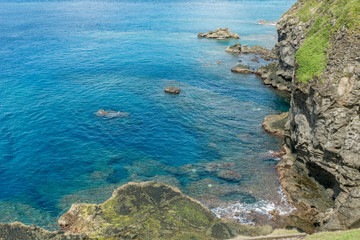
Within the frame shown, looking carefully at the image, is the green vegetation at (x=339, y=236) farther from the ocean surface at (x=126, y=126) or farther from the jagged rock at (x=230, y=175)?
the jagged rock at (x=230, y=175)

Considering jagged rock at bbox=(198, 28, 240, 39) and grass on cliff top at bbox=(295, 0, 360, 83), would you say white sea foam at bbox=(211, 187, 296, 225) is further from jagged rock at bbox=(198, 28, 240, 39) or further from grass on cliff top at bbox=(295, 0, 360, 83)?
jagged rock at bbox=(198, 28, 240, 39)

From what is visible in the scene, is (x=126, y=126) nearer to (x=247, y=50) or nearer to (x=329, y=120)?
(x=329, y=120)

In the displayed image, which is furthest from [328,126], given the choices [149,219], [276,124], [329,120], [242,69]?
[242,69]

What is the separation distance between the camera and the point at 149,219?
106 ft

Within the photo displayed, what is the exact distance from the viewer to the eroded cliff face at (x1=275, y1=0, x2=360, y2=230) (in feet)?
103

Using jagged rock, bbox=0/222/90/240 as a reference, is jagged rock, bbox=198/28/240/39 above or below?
above

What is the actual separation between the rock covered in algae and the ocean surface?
434cm

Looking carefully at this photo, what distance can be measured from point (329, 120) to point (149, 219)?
959 inches

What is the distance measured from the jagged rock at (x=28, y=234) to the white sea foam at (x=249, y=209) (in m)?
17.4

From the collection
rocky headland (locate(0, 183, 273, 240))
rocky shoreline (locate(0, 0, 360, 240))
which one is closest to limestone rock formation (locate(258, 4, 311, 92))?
rocky shoreline (locate(0, 0, 360, 240))

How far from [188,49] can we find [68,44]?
160 ft

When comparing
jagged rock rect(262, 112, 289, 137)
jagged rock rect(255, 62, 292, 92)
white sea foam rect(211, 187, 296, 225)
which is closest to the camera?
white sea foam rect(211, 187, 296, 225)

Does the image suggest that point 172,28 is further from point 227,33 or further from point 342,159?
point 342,159

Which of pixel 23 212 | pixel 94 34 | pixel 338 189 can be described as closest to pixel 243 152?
pixel 338 189
